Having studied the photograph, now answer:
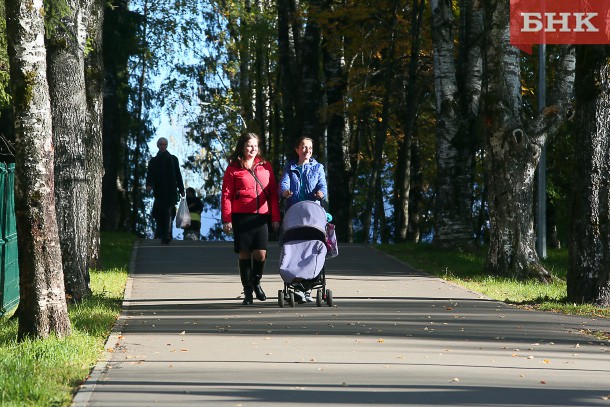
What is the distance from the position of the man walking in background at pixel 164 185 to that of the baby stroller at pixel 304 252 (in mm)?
11315

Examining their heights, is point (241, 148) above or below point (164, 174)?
below

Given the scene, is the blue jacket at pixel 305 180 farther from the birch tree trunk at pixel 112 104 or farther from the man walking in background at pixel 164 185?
the birch tree trunk at pixel 112 104

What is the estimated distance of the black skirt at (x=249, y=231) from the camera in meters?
15.2

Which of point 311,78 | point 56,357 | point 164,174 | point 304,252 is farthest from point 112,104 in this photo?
point 56,357

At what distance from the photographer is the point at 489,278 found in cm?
1933

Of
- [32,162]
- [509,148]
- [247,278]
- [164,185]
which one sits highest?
[509,148]

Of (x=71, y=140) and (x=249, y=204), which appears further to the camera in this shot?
(x=249, y=204)

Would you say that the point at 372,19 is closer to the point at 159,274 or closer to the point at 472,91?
the point at 472,91

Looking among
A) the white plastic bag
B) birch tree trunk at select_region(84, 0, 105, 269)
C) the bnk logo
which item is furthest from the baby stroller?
the white plastic bag

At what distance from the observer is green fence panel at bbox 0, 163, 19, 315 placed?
47.0 ft

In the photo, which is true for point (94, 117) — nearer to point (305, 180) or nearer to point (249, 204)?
point (249, 204)

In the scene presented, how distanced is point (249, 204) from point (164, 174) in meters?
11.2

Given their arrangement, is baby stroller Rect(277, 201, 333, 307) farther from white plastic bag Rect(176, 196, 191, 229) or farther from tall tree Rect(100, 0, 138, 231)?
tall tree Rect(100, 0, 138, 231)

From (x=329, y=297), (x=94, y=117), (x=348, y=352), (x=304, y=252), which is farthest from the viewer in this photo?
(x=94, y=117)
